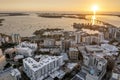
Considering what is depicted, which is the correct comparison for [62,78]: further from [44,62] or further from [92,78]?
[92,78]

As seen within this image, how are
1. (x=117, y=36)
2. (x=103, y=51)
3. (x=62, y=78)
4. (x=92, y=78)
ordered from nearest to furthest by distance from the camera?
(x=92, y=78)
(x=62, y=78)
(x=103, y=51)
(x=117, y=36)

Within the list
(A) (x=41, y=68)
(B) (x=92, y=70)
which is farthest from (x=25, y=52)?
(B) (x=92, y=70)

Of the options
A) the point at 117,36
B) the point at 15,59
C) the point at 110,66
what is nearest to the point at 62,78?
the point at 110,66

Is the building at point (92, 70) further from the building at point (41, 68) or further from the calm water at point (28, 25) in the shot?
the calm water at point (28, 25)

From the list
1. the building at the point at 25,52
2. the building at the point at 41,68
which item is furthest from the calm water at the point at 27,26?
the building at the point at 41,68

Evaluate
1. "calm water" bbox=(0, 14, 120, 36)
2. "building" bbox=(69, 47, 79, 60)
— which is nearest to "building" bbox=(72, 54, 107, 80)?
"building" bbox=(69, 47, 79, 60)

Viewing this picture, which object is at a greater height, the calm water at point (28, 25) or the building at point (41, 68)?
the calm water at point (28, 25)

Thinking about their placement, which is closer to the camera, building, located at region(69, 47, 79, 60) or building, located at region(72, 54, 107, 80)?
building, located at region(72, 54, 107, 80)

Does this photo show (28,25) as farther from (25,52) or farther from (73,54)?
(73,54)

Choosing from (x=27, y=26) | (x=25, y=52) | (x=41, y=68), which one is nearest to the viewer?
(x=41, y=68)

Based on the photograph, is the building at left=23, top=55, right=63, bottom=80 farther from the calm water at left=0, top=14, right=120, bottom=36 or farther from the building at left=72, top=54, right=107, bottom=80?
the calm water at left=0, top=14, right=120, bottom=36

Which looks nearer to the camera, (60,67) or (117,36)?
(60,67)
